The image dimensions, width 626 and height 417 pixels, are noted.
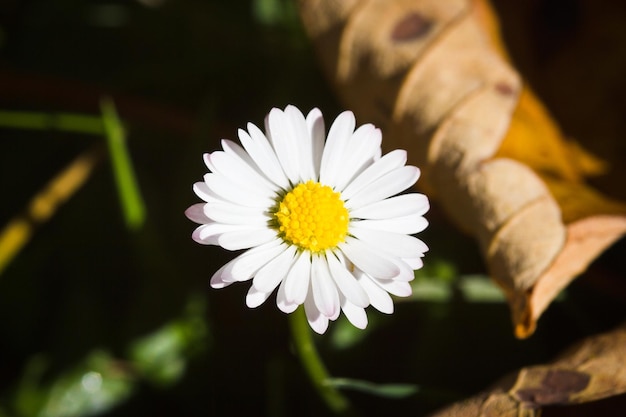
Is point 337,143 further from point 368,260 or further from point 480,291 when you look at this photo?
point 480,291

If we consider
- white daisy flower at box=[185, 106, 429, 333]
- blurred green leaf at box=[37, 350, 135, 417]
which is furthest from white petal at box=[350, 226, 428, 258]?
blurred green leaf at box=[37, 350, 135, 417]

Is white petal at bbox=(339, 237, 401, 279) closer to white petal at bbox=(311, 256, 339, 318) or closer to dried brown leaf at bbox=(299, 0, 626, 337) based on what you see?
white petal at bbox=(311, 256, 339, 318)

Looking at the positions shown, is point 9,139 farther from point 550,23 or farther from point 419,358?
point 550,23

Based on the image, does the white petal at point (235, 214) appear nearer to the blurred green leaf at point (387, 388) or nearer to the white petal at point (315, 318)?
the white petal at point (315, 318)

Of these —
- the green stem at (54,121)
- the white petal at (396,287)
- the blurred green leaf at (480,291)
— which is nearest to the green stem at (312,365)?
the white petal at (396,287)

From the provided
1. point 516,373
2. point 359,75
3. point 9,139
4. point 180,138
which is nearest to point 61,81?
point 9,139

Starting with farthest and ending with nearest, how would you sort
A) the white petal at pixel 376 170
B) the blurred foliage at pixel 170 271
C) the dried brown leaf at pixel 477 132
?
1. the blurred foliage at pixel 170 271
2. the dried brown leaf at pixel 477 132
3. the white petal at pixel 376 170
